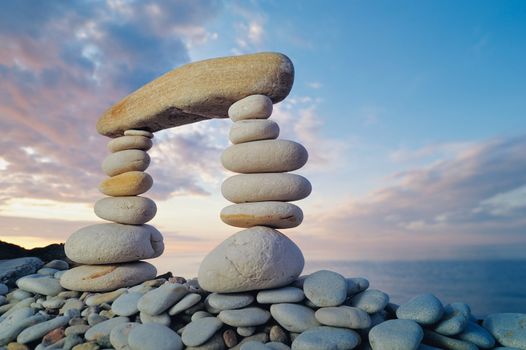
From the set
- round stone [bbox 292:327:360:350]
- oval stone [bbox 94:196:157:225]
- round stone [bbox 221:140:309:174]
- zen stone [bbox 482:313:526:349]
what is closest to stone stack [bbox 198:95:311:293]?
round stone [bbox 221:140:309:174]

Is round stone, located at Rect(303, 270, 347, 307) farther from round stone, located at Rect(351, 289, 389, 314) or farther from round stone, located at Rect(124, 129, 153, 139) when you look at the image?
round stone, located at Rect(124, 129, 153, 139)

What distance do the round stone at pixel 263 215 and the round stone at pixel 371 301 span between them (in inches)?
57.6

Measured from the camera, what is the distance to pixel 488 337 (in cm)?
532

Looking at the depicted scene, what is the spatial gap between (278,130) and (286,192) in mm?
1092

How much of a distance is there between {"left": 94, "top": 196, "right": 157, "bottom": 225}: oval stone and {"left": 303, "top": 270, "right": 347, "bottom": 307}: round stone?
3.84m

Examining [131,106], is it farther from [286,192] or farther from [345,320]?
[345,320]

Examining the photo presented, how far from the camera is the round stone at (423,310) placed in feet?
16.9

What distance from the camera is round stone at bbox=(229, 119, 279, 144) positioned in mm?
6457

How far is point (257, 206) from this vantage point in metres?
6.18

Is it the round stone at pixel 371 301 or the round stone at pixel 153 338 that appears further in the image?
the round stone at pixel 371 301

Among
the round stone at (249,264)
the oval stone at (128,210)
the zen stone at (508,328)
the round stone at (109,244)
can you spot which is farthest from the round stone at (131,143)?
the zen stone at (508,328)

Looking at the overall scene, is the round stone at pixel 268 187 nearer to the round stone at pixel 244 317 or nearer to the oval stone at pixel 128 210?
the round stone at pixel 244 317

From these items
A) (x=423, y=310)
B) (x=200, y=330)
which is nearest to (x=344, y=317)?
(x=423, y=310)

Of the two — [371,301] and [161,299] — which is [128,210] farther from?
[371,301]
